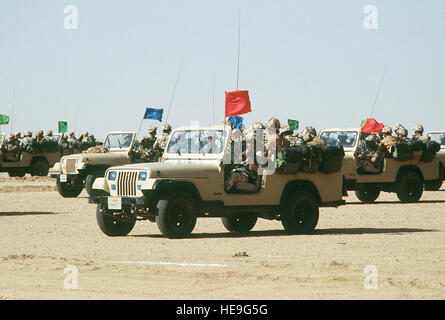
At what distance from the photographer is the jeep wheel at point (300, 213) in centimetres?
1573

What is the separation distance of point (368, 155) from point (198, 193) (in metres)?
9.51

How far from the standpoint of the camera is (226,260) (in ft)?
39.8

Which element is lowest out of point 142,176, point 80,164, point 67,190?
point 67,190

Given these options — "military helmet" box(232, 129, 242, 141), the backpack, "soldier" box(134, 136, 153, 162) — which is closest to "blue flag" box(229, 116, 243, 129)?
"soldier" box(134, 136, 153, 162)

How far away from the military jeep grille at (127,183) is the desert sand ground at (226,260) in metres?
0.71

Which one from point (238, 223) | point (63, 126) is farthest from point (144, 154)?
point (63, 126)

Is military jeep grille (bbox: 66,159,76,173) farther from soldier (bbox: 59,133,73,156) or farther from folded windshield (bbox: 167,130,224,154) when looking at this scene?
soldier (bbox: 59,133,73,156)

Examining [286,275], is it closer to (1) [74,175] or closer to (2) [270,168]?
(2) [270,168]

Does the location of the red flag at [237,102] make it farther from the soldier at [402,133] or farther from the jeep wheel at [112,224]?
the soldier at [402,133]

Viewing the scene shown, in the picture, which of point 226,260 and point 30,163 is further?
point 30,163

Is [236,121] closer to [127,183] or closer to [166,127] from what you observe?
[166,127]

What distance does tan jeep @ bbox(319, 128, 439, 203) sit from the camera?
2338 centimetres

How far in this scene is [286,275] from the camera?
1058 cm
